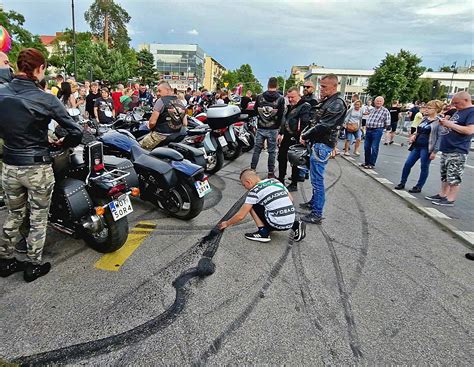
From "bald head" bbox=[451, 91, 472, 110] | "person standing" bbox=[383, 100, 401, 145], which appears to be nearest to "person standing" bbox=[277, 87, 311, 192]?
"bald head" bbox=[451, 91, 472, 110]

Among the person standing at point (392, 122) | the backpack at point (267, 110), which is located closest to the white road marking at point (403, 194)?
the backpack at point (267, 110)

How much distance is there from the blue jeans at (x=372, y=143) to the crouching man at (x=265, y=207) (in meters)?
5.74

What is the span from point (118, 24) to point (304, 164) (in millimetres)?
66995

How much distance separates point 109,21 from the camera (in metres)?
58.8

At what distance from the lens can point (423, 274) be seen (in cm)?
328

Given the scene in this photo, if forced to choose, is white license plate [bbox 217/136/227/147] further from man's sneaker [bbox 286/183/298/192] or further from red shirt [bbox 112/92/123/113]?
red shirt [bbox 112/92/123/113]

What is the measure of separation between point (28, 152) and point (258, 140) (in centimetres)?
434

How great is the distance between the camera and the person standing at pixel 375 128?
8.15 meters

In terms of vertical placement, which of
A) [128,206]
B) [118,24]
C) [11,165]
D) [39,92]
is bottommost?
[128,206]

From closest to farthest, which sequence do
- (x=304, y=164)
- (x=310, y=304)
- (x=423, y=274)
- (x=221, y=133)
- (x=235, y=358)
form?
(x=235, y=358) → (x=310, y=304) → (x=423, y=274) → (x=304, y=164) → (x=221, y=133)

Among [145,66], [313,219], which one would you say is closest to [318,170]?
[313,219]

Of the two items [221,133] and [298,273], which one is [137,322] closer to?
[298,273]

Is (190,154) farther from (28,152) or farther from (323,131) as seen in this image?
(28,152)

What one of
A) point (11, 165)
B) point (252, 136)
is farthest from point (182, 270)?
point (252, 136)
